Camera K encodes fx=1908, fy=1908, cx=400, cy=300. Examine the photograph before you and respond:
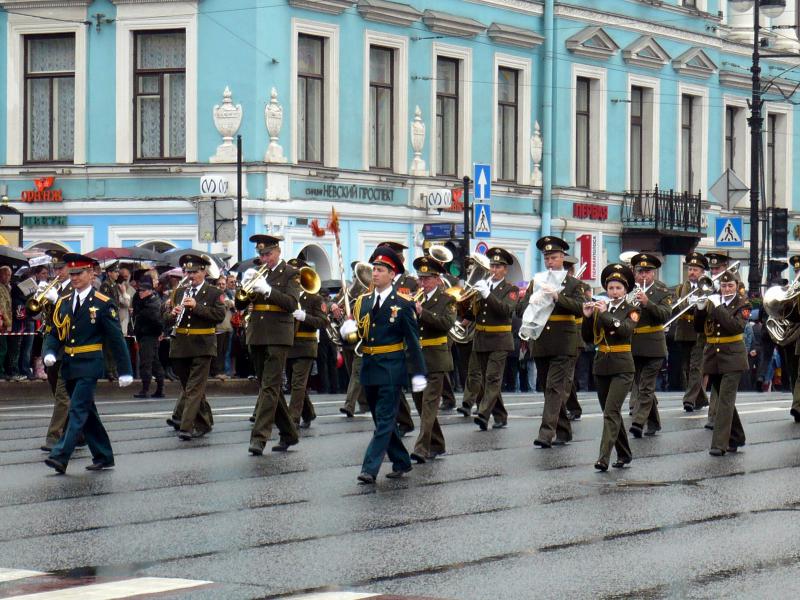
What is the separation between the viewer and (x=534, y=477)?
16.3 meters

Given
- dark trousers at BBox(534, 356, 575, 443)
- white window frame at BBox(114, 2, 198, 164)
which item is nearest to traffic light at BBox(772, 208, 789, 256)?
white window frame at BBox(114, 2, 198, 164)

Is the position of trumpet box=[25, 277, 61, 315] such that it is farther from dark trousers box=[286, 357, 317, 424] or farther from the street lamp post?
the street lamp post

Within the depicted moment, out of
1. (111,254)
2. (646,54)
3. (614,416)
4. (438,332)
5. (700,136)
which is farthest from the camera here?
(700,136)

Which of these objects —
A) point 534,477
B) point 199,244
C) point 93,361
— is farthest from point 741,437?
point 199,244

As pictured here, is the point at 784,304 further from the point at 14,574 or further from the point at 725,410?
the point at 14,574

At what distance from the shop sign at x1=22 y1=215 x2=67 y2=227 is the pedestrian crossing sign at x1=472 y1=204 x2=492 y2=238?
8.10m

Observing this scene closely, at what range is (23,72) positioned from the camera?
38.0 metres

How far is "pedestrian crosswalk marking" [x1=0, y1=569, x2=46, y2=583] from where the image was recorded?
11.0m

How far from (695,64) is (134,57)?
1732cm

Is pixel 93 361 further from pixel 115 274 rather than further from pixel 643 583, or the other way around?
pixel 115 274

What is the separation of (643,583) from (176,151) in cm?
2733

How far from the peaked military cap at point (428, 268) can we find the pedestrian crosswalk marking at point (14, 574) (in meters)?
7.89

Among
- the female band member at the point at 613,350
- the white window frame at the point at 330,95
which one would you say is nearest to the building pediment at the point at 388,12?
the white window frame at the point at 330,95

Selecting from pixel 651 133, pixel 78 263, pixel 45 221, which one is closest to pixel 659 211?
pixel 651 133
